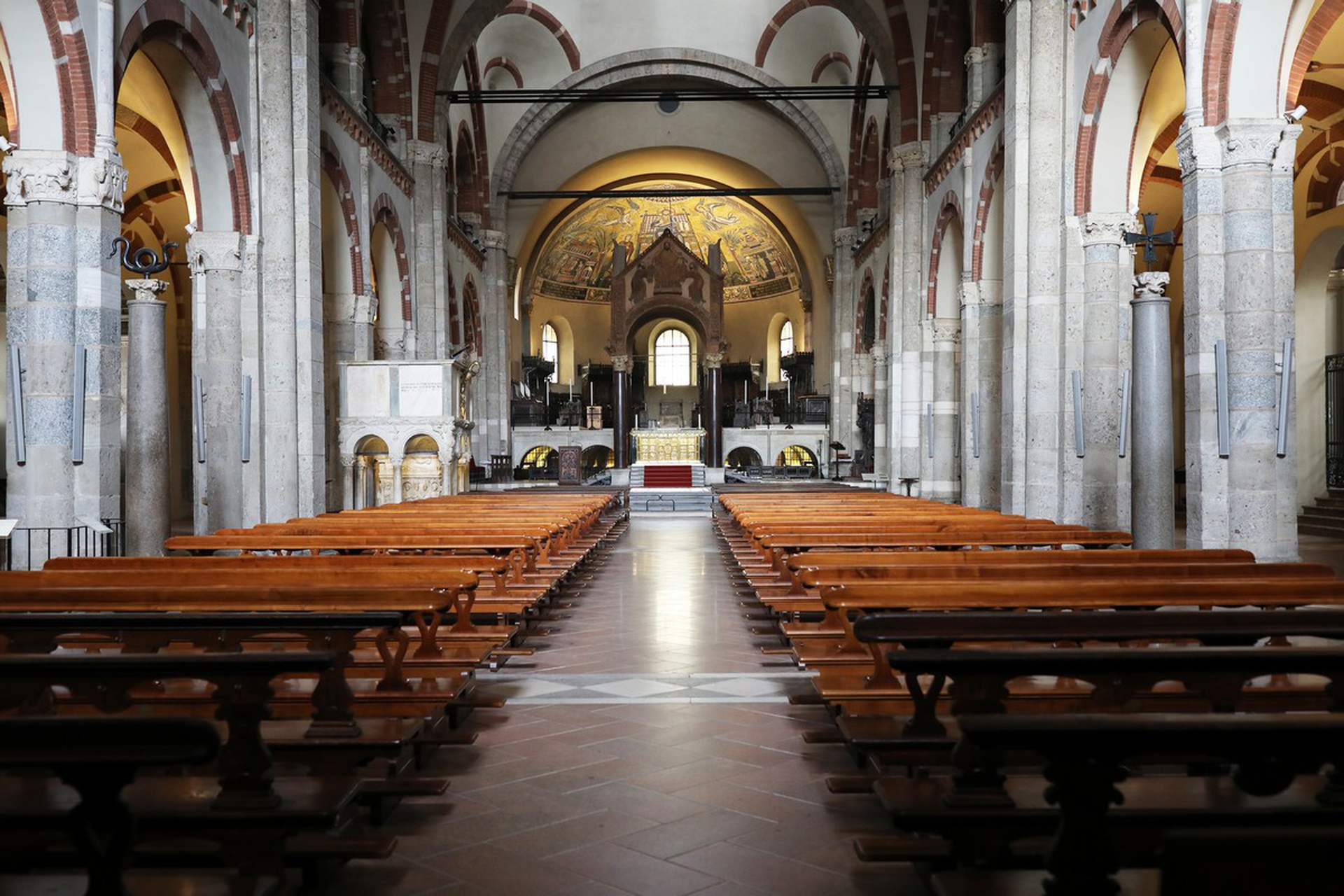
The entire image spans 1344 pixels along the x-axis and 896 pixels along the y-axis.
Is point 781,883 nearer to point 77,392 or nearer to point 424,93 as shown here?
point 77,392

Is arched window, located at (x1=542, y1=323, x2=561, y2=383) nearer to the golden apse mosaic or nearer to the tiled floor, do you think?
the golden apse mosaic

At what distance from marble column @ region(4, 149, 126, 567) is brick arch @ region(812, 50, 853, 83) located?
24.1 metres

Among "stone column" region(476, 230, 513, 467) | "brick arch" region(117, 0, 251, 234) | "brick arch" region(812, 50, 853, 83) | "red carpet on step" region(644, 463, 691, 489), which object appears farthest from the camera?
"stone column" region(476, 230, 513, 467)

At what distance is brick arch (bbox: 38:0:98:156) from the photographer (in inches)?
360

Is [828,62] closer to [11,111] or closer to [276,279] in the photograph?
[276,279]

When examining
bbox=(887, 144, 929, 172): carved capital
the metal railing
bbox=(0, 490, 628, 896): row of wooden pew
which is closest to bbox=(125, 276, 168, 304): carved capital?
the metal railing

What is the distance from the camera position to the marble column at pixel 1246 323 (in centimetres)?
887

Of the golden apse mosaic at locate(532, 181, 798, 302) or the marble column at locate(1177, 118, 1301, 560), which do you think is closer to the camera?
the marble column at locate(1177, 118, 1301, 560)

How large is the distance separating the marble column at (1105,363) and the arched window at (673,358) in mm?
33761

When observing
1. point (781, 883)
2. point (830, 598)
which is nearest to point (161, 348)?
point (830, 598)

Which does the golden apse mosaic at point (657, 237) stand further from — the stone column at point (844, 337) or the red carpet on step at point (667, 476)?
the red carpet on step at point (667, 476)

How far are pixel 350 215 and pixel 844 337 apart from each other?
1728cm

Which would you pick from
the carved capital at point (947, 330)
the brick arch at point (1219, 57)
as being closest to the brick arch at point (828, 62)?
the carved capital at point (947, 330)

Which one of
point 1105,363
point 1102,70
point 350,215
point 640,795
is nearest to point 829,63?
point 350,215
